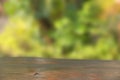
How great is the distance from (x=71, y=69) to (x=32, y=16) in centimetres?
170

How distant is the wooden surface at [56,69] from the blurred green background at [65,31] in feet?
4.62

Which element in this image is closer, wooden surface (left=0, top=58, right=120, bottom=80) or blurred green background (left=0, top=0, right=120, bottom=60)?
wooden surface (left=0, top=58, right=120, bottom=80)

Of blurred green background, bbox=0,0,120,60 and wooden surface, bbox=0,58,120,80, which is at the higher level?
blurred green background, bbox=0,0,120,60

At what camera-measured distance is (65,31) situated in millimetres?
2131

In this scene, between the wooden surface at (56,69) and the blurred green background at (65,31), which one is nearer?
the wooden surface at (56,69)

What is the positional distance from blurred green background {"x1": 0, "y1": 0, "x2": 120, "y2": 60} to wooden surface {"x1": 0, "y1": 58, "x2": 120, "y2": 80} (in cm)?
141

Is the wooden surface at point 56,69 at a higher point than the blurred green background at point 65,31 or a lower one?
lower

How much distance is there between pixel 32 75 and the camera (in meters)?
0.52

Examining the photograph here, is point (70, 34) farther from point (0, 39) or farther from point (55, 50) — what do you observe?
point (0, 39)

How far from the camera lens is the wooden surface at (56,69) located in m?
0.50

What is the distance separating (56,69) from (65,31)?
158 cm

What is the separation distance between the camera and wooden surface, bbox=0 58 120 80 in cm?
50

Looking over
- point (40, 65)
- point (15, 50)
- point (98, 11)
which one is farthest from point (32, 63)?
point (98, 11)

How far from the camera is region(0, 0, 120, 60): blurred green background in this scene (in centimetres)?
205
